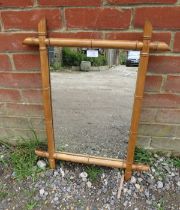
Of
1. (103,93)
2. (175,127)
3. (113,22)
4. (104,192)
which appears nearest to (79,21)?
(113,22)

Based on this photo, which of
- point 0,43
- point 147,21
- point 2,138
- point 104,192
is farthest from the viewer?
point 2,138

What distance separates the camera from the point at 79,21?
1.26m

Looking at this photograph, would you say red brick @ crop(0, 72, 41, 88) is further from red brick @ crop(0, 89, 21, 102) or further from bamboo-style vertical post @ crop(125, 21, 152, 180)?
bamboo-style vertical post @ crop(125, 21, 152, 180)

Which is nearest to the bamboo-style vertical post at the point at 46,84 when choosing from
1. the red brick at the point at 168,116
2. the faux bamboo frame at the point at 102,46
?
the faux bamboo frame at the point at 102,46

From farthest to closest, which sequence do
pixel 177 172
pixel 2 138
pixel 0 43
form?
pixel 2 138 < pixel 177 172 < pixel 0 43

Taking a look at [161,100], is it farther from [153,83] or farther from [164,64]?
[164,64]

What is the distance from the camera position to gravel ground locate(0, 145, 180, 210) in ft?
4.79

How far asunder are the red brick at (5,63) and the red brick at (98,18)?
0.45 meters

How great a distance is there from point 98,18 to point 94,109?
2.01ft

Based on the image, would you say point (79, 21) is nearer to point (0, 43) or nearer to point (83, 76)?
point (83, 76)

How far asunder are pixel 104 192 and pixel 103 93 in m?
0.63

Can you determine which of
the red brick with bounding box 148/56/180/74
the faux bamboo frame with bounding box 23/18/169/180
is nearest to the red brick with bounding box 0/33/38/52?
the faux bamboo frame with bounding box 23/18/169/180

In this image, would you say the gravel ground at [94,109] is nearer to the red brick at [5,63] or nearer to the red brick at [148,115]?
the red brick at [148,115]

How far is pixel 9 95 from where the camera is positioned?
1588mm
